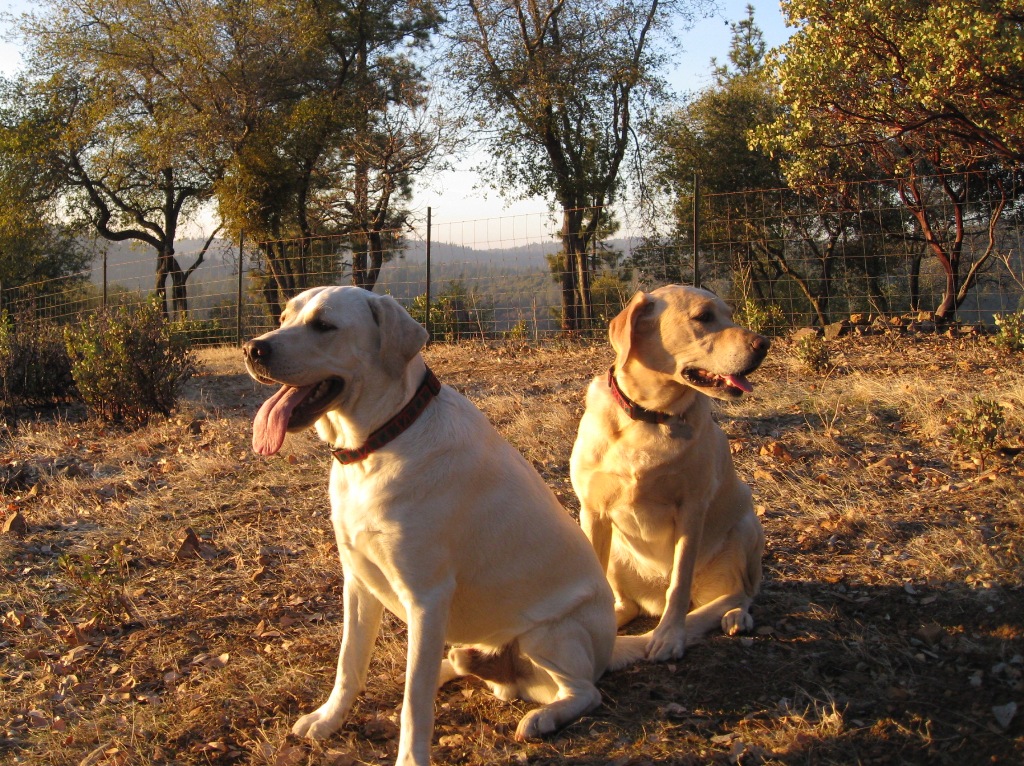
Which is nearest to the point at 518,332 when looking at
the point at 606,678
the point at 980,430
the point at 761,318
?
→ the point at 761,318

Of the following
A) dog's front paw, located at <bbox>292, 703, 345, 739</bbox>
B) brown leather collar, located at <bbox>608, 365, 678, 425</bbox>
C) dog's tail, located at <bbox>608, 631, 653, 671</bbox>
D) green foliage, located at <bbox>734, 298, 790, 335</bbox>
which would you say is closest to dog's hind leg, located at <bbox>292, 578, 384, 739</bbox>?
dog's front paw, located at <bbox>292, 703, 345, 739</bbox>

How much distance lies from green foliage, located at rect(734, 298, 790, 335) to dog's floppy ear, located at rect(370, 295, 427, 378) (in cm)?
793

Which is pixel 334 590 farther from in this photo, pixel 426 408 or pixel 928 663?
pixel 928 663

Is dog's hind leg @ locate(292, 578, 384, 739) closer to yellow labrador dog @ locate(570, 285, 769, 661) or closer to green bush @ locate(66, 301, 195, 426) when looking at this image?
yellow labrador dog @ locate(570, 285, 769, 661)

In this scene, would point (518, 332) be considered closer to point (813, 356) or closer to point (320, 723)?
point (813, 356)

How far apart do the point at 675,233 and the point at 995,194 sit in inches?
200

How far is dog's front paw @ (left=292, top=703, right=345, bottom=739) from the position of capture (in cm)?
264

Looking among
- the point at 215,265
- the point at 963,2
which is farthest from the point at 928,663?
the point at 215,265

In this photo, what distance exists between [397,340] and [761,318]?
26.7ft

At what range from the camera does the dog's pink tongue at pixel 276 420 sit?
7.80ft

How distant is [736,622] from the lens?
10.5ft

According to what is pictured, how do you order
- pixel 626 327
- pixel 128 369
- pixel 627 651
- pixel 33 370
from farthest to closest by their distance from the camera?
Answer: pixel 33 370 → pixel 128 369 → pixel 626 327 → pixel 627 651

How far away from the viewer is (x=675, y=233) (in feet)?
51.1

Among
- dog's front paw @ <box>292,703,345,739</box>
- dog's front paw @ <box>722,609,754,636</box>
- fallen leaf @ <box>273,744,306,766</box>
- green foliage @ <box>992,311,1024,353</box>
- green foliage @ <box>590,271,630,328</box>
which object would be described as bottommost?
fallen leaf @ <box>273,744,306,766</box>
